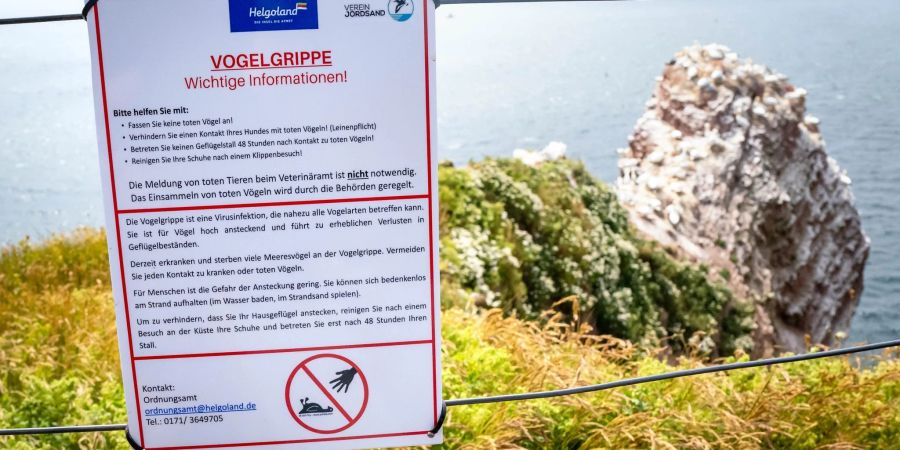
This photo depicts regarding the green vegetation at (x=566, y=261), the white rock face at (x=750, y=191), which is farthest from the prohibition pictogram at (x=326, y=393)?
the white rock face at (x=750, y=191)

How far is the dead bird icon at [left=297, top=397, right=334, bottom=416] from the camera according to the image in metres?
1.97

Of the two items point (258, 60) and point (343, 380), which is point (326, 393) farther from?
point (258, 60)

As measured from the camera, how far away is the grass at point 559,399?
2680 millimetres

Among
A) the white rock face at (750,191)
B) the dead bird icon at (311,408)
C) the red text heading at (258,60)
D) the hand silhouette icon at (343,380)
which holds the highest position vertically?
the red text heading at (258,60)

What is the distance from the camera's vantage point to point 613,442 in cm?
262

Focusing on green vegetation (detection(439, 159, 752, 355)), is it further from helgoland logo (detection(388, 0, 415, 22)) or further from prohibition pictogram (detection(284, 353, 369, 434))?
helgoland logo (detection(388, 0, 415, 22))

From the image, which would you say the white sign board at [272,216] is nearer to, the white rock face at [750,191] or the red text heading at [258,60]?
the red text heading at [258,60]

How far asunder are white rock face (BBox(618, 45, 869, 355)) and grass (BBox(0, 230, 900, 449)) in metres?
5.77

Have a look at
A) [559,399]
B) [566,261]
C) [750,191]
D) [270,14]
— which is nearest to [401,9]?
[270,14]

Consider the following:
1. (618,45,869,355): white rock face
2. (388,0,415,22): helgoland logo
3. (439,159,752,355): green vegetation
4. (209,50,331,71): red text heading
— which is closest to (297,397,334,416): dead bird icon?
(209,50,331,71): red text heading

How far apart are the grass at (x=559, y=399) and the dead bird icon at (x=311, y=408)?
0.71 meters

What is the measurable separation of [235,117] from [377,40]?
0.35 m

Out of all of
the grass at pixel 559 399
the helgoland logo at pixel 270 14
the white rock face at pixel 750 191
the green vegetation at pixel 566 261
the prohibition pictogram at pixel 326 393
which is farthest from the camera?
the white rock face at pixel 750 191

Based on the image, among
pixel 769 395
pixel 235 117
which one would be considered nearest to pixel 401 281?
pixel 235 117
